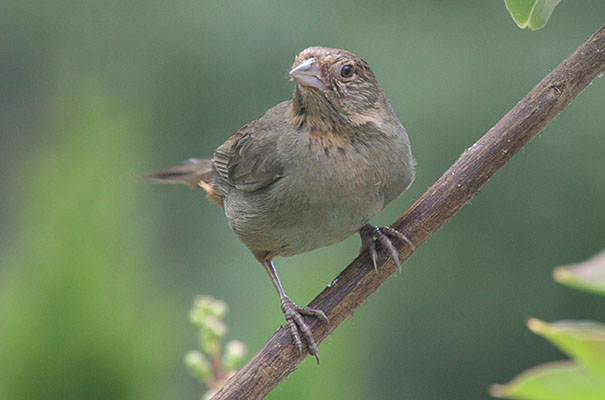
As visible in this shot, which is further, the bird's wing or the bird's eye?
the bird's wing

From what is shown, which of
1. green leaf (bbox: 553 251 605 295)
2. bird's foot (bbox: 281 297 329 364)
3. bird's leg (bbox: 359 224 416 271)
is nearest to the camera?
green leaf (bbox: 553 251 605 295)

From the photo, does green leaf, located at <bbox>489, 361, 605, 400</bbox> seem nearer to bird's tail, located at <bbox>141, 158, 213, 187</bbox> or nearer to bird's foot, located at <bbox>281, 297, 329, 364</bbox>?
bird's foot, located at <bbox>281, 297, 329, 364</bbox>

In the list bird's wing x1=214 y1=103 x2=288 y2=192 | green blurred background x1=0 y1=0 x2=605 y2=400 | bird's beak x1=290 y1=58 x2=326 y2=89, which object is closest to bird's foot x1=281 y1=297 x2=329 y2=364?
bird's wing x1=214 y1=103 x2=288 y2=192

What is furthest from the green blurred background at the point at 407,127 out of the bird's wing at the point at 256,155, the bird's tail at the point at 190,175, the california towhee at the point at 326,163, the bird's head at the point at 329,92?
the bird's head at the point at 329,92

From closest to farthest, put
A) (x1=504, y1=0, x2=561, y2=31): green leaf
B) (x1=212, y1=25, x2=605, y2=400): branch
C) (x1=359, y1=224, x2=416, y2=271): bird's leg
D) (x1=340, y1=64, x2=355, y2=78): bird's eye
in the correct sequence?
1. (x1=504, y1=0, x2=561, y2=31): green leaf
2. (x1=212, y1=25, x2=605, y2=400): branch
3. (x1=359, y1=224, x2=416, y2=271): bird's leg
4. (x1=340, y1=64, x2=355, y2=78): bird's eye

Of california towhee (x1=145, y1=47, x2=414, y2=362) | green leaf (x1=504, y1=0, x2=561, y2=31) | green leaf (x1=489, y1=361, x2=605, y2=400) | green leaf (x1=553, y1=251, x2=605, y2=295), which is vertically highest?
california towhee (x1=145, y1=47, x2=414, y2=362)

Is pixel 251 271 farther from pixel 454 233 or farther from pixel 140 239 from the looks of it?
pixel 140 239
